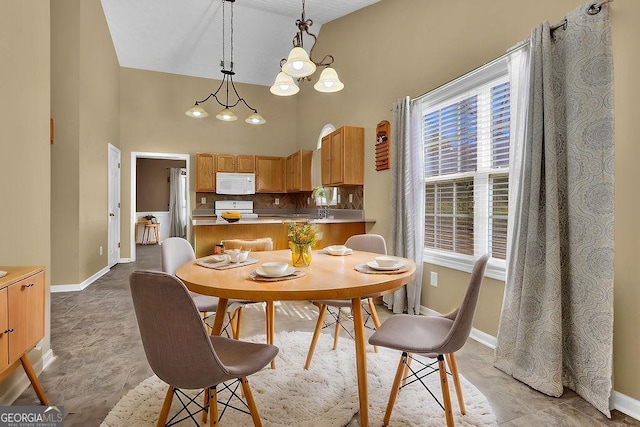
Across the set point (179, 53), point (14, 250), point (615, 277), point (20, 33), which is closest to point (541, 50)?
point (615, 277)

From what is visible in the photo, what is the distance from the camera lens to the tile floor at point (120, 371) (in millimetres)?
1683

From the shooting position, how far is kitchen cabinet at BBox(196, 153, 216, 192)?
19.8 feet

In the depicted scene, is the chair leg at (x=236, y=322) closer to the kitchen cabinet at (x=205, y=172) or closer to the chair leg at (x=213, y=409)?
the chair leg at (x=213, y=409)

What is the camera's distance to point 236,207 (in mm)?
6465

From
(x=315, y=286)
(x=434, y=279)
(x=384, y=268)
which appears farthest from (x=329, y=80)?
(x=434, y=279)

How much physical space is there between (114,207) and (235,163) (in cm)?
215

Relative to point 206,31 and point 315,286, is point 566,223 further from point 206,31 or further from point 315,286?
point 206,31

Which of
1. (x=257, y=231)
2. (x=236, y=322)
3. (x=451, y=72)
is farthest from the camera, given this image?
(x=257, y=231)

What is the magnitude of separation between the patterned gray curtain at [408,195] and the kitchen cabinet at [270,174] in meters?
3.57

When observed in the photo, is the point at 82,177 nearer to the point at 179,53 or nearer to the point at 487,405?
the point at 179,53

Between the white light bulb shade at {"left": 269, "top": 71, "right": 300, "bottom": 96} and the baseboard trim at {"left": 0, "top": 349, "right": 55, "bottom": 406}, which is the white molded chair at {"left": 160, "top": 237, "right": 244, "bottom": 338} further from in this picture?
the white light bulb shade at {"left": 269, "top": 71, "right": 300, "bottom": 96}

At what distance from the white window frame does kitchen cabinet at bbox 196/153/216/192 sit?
421 centimetres

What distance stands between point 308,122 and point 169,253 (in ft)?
14.8

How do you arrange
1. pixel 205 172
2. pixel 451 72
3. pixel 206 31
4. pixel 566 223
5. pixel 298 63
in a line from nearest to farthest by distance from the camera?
pixel 566 223
pixel 298 63
pixel 451 72
pixel 206 31
pixel 205 172
